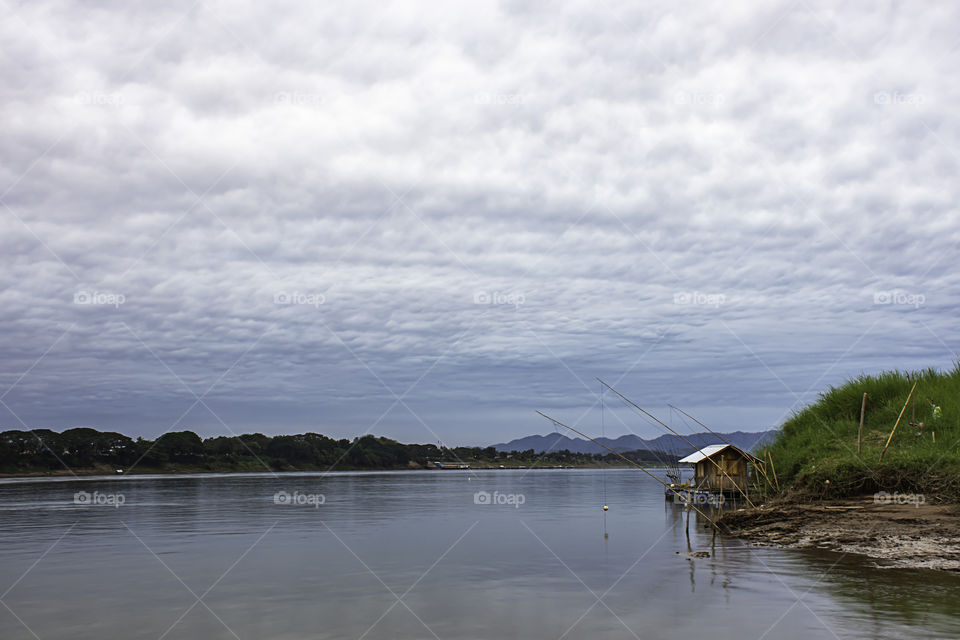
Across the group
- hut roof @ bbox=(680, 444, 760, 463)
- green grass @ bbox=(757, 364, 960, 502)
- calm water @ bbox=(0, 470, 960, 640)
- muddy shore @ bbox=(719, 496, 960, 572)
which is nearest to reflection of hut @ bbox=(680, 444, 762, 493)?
hut roof @ bbox=(680, 444, 760, 463)

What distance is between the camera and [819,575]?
1880 cm

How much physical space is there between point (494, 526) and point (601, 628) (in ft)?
81.6

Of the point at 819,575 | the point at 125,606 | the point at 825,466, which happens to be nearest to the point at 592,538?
the point at 825,466

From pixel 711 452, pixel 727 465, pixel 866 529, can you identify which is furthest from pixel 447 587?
pixel 711 452

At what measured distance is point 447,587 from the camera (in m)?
20.2

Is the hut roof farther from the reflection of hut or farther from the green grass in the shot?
the green grass

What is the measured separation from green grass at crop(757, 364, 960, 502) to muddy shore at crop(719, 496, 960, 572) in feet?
2.79

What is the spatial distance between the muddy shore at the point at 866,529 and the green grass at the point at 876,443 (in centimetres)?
85

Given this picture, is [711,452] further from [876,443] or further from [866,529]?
[866,529]

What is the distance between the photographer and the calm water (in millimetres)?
14805

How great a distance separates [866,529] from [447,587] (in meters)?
13.8

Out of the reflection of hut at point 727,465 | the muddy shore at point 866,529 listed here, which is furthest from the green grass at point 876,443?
the reflection of hut at point 727,465

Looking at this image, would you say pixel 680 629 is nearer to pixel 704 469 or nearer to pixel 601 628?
pixel 601 628

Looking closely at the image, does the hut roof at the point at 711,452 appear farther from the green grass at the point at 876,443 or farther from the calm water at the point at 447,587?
the calm water at the point at 447,587
